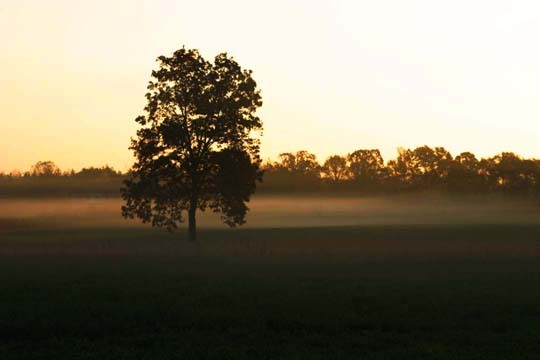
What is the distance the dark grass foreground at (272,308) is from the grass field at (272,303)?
0.05 metres

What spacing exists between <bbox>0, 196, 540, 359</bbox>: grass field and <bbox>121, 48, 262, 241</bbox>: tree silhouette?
18.4 feet

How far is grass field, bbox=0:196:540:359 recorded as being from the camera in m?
15.3

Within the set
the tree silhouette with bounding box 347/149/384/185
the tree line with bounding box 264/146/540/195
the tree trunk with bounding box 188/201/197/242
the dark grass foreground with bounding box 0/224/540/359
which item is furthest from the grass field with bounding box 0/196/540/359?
the tree silhouette with bounding box 347/149/384/185

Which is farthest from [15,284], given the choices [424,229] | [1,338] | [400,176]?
[400,176]

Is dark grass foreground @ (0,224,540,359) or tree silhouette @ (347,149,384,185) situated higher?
tree silhouette @ (347,149,384,185)

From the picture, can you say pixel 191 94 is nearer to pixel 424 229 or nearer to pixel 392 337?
pixel 424 229

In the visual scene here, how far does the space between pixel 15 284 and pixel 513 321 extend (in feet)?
57.3

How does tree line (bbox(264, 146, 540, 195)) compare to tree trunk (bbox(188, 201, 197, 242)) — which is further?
tree line (bbox(264, 146, 540, 195))

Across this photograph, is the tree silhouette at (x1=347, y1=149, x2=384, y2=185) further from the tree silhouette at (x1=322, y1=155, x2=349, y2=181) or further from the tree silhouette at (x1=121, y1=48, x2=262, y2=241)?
the tree silhouette at (x1=121, y1=48, x2=262, y2=241)

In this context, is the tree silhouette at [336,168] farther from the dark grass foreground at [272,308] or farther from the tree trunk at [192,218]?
the dark grass foreground at [272,308]

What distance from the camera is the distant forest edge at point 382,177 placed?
13884 cm

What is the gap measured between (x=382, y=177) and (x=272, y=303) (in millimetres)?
153741

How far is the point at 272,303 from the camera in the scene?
20609mm

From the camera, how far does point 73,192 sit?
6718 inches
